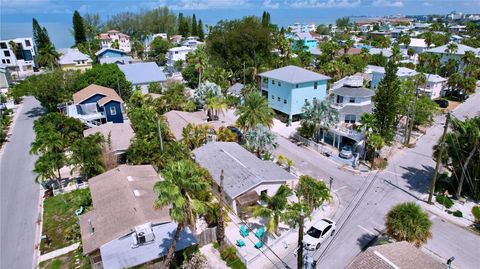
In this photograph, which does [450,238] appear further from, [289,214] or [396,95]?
[396,95]

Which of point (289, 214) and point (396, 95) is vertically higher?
point (396, 95)

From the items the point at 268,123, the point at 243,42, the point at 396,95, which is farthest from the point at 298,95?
the point at 243,42

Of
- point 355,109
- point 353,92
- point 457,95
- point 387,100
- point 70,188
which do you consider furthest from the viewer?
point 457,95

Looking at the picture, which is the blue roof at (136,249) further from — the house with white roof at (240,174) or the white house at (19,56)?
the white house at (19,56)

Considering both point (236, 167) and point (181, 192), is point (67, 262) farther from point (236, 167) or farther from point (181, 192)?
point (236, 167)

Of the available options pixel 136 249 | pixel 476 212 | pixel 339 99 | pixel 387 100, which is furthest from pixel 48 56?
pixel 476 212

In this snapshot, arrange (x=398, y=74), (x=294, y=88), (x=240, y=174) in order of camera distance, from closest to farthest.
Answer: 1. (x=240, y=174)
2. (x=294, y=88)
3. (x=398, y=74)

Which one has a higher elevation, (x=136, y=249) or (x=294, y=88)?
(x=294, y=88)
